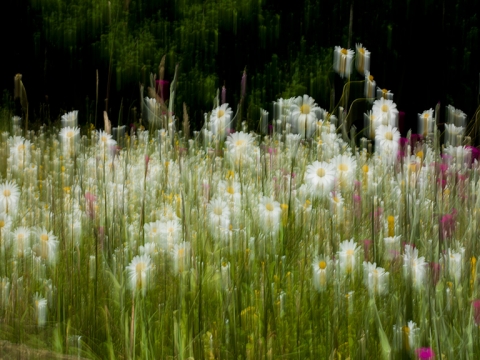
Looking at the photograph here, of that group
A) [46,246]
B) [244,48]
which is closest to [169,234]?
[46,246]

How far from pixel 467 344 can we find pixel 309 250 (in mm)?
672

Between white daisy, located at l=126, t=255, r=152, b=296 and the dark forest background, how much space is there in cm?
294

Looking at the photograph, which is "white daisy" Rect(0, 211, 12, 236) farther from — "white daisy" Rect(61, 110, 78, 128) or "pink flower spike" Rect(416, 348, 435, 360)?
"pink flower spike" Rect(416, 348, 435, 360)

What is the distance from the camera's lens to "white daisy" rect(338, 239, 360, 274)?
1.93m

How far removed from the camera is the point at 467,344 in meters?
1.59

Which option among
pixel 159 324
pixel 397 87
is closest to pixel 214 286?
pixel 159 324

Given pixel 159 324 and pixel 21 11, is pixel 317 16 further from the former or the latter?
pixel 159 324

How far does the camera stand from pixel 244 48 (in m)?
5.50

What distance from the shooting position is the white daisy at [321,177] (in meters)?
2.28

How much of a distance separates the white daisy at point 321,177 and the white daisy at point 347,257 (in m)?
0.36

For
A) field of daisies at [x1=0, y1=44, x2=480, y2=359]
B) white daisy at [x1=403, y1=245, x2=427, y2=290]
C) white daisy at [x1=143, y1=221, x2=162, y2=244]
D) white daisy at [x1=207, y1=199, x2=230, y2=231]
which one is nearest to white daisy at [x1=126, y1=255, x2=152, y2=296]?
field of daisies at [x1=0, y1=44, x2=480, y2=359]

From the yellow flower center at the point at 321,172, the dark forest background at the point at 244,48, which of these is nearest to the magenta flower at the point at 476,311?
the yellow flower center at the point at 321,172

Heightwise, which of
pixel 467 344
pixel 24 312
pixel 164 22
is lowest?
pixel 24 312

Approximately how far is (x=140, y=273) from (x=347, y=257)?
0.60m
